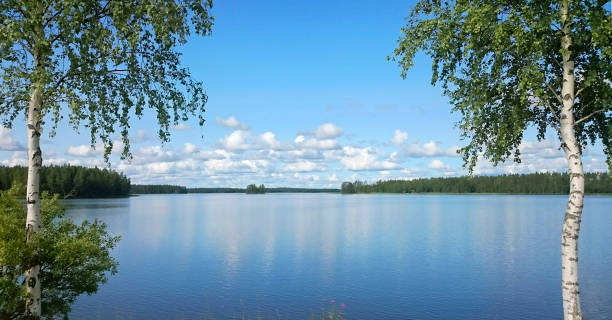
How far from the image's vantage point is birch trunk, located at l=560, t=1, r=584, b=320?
1373 centimetres

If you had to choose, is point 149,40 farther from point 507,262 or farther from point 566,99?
point 507,262

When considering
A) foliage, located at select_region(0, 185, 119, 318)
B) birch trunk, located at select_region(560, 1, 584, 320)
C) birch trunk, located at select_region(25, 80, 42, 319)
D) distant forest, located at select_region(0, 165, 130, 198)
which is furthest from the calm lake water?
distant forest, located at select_region(0, 165, 130, 198)

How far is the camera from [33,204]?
523 inches

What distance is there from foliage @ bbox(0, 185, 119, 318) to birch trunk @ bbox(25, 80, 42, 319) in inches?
8.0

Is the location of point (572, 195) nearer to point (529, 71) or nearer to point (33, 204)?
point (529, 71)

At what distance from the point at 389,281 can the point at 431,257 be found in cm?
1073

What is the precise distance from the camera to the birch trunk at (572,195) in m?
13.7

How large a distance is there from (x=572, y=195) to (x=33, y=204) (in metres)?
15.6

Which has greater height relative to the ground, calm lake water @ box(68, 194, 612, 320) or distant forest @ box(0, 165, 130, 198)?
distant forest @ box(0, 165, 130, 198)

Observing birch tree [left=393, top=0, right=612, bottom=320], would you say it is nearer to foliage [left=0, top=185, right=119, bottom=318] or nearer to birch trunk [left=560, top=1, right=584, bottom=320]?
birch trunk [left=560, top=1, right=584, bottom=320]

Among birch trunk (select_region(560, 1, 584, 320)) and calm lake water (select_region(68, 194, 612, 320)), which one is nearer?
birch trunk (select_region(560, 1, 584, 320))

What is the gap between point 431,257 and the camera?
40.9 m

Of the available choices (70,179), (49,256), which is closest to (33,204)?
(49,256)

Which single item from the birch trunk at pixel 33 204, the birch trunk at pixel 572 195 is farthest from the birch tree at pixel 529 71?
the birch trunk at pixel 33 204
